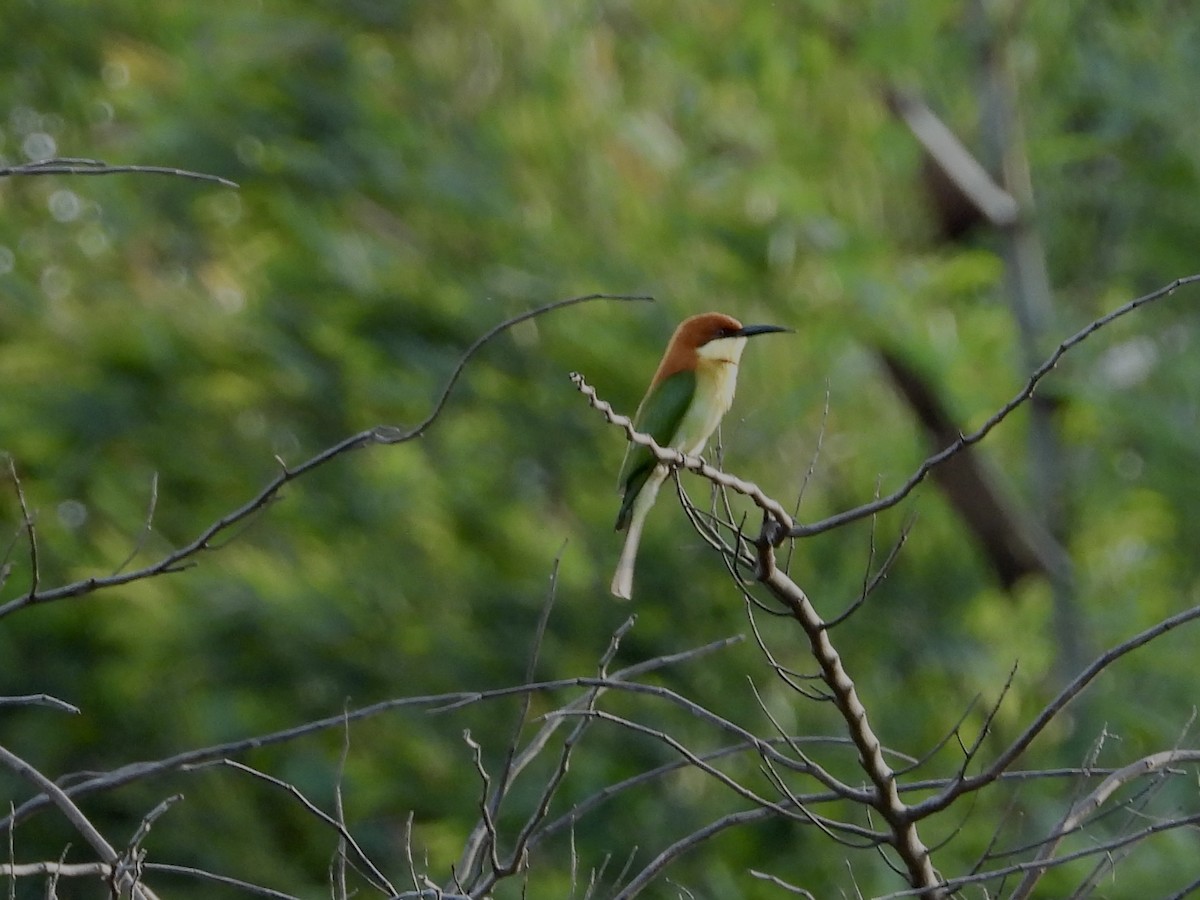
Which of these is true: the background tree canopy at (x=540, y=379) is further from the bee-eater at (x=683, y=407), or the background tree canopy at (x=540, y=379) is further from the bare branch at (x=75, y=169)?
the bare branch at (x=75, y=169)

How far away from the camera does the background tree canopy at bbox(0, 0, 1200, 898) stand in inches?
352

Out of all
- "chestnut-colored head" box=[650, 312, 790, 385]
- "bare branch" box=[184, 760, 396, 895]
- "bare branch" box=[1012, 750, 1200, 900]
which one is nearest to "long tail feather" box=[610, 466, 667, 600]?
"chestnut-colored head" box=[650, 312, 790, 385]

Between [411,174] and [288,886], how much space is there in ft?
12.7

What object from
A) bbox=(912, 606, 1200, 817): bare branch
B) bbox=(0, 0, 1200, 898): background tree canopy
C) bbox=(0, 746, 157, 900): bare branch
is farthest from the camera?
bbox=(0, 0, 1200, 898): background tree canopy

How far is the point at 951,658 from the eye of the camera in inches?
354

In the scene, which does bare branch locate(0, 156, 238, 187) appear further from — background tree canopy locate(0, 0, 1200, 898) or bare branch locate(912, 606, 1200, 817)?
background tree canopy locate(0, 0, 1200, 898)

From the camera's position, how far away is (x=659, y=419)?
186 inches

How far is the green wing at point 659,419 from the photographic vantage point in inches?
181

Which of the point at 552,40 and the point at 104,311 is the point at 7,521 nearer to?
the point at 104,311

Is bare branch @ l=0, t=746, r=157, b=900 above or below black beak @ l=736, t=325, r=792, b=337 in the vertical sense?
below

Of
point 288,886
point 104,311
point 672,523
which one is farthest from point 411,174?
point 288,886

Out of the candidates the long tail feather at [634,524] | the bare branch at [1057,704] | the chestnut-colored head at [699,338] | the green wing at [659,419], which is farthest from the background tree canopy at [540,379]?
the bare branch at [1057,704]

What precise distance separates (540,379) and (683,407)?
510 centimetres

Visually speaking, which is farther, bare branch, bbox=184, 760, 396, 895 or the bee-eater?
the bee-eater
